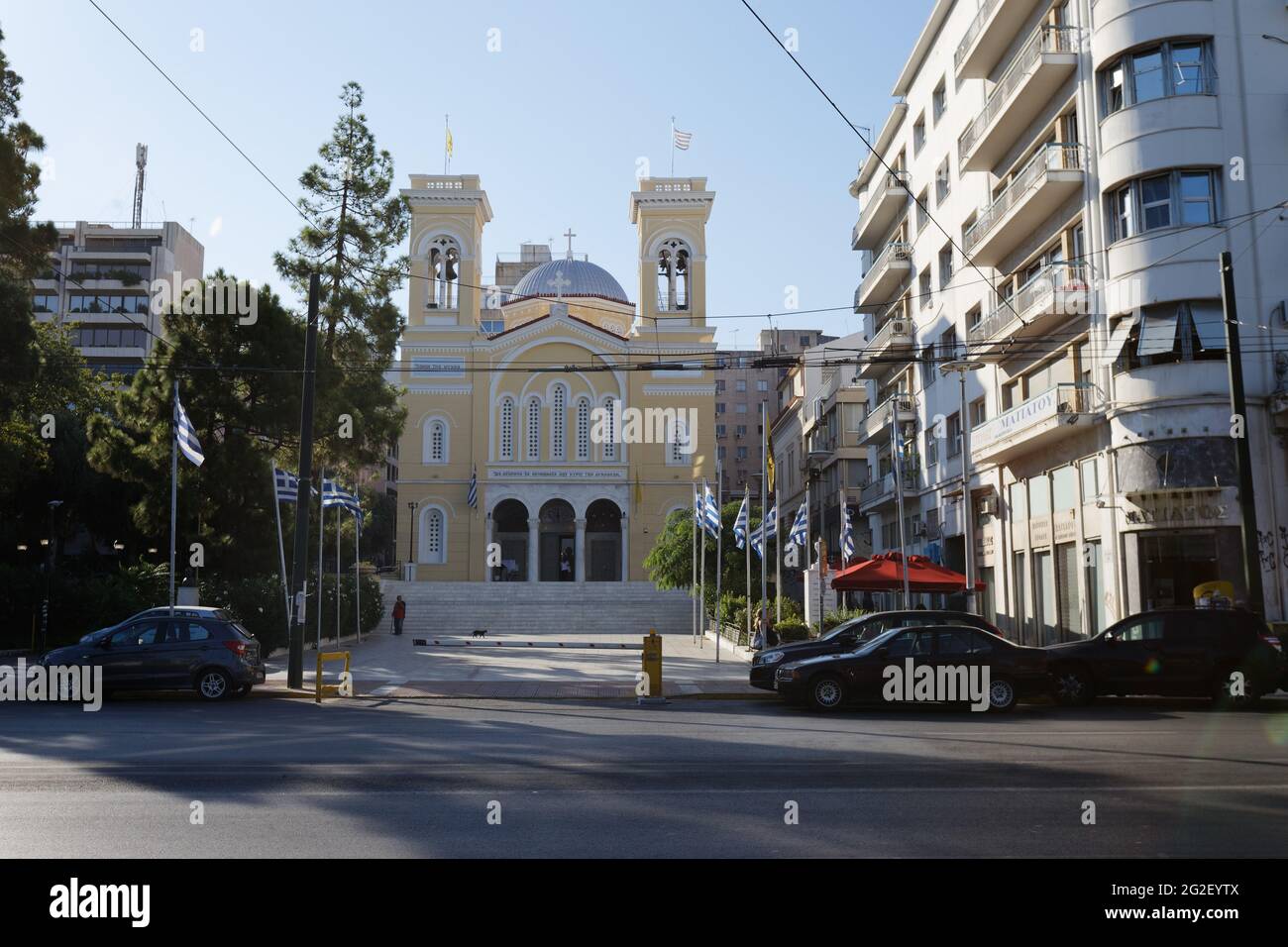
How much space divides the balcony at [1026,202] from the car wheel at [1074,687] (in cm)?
1279

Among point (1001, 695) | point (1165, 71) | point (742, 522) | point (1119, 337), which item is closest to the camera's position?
point (1001, 695)

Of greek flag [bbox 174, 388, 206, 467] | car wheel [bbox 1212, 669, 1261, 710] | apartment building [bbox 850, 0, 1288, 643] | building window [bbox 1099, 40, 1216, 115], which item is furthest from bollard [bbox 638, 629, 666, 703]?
building window [bbox 1099, 40, 1216, 115]

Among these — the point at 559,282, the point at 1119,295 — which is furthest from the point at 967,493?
the point at 559,282

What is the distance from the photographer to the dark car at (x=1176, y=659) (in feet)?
58.2

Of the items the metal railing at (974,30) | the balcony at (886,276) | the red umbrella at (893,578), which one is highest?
the metal railing at (974,30)

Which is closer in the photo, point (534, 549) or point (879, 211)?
point (879, 211)

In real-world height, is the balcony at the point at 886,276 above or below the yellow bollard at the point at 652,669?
above

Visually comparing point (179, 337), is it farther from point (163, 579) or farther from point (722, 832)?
point (722, 832)

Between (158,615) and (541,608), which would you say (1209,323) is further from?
(541,608)

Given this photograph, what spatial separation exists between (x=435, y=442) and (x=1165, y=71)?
45609mm

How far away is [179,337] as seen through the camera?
31.4 metres

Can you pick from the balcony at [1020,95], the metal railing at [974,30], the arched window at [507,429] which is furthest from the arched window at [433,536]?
the metal railing at [974,30]

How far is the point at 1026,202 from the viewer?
27.1 meters

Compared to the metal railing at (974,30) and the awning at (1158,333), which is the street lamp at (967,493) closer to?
the awning at (1158,333)
